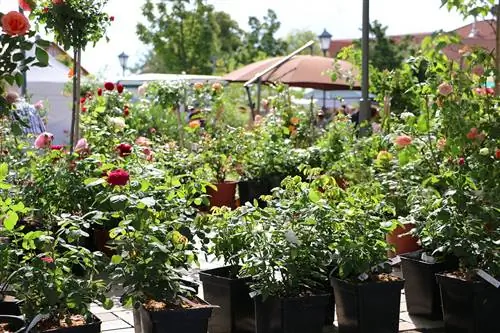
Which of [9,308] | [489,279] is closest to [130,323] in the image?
[9,308]

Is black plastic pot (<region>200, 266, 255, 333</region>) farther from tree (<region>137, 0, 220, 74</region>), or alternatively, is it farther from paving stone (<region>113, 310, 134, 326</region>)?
tree (<region>137, 0, 220, 74</region>)

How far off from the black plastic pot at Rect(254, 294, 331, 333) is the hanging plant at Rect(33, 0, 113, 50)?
2915mm

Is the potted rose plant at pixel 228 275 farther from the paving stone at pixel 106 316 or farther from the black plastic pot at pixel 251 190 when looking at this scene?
the black plastic pot at pixel 251 190

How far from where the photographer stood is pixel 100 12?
613 cm

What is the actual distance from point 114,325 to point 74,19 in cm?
269

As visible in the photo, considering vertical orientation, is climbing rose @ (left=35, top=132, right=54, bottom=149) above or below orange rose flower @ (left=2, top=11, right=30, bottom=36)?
below

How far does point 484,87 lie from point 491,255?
1.23 meters

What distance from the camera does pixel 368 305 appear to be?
3979 millimetres

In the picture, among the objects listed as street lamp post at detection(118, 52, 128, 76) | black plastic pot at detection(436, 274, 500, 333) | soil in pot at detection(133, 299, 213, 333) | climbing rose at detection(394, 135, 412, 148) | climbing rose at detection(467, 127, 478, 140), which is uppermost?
street lamp post at detection(118, 52, 128, 76)

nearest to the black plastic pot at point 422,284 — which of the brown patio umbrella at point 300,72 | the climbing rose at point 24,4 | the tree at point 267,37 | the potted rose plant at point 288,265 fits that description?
the potted rose plant at point 288,265

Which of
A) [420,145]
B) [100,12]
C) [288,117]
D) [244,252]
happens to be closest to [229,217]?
[244,252]

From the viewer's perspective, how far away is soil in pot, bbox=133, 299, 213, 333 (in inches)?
131

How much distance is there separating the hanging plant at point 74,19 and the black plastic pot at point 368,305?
2986 millimetres

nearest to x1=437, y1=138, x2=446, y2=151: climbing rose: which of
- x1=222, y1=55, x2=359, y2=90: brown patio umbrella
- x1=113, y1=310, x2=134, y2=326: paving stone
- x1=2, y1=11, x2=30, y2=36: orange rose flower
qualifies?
x1=113, y1=310, x2=134, y2=326: paving stone
